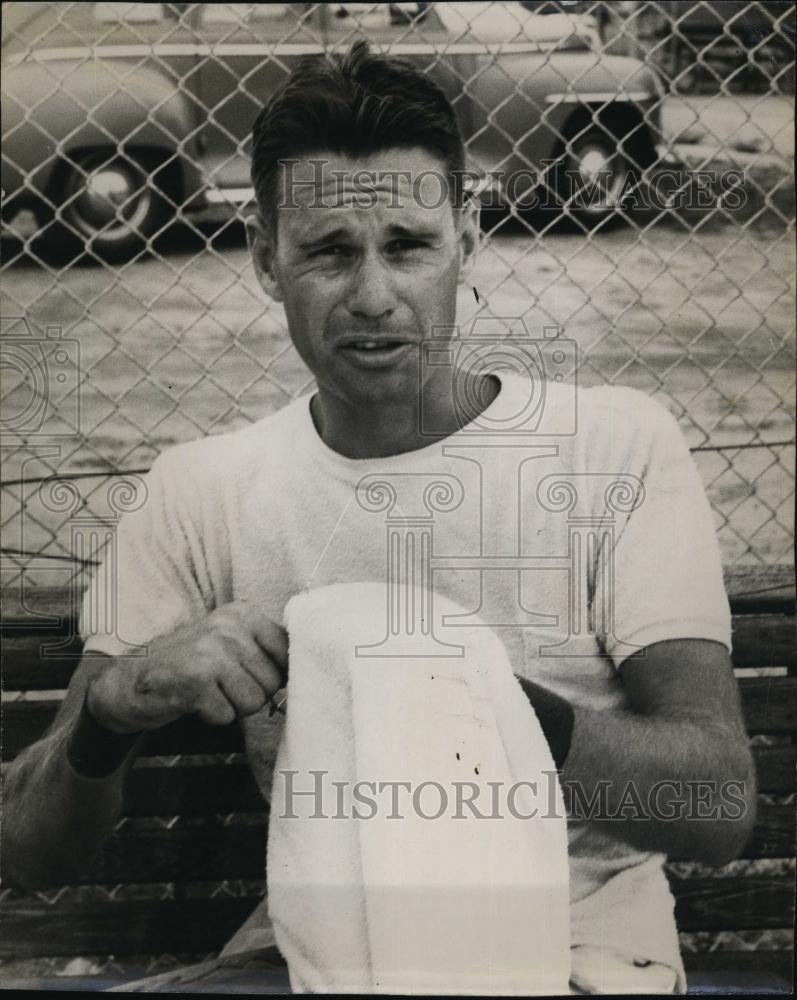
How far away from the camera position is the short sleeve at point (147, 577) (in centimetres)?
330

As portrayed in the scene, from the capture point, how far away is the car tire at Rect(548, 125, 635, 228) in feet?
10.8

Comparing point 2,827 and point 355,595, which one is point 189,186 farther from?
point 2,827

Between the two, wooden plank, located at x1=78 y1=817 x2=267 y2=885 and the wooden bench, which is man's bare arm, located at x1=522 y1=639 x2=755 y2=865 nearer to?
the wooden bench

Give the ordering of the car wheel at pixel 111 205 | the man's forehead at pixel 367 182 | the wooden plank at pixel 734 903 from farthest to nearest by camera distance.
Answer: the wooden plank at pixel 734 903 < the car wheel at pixel 111 205 < the man's forehead at pixel 367 182

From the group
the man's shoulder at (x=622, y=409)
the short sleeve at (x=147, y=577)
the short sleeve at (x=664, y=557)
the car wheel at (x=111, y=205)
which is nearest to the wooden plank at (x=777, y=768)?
the short sleeve at (x=664, y=557)

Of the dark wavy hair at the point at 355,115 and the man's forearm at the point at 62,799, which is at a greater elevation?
the dark wavy hair at the point at 355,115

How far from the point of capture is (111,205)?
3.30m

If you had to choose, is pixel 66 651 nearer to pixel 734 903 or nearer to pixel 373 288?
pixel 373 288

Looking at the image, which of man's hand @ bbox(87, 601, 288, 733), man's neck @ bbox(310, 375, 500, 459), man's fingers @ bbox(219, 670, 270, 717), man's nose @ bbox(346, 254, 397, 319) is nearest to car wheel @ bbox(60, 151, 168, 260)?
man's nose @ bbox(346, 254, 397, 319)

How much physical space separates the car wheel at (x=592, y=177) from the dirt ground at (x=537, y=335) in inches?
2.3

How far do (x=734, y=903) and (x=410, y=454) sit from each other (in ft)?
4.65

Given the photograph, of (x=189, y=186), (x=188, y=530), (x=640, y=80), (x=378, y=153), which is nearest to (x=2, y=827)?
(x=188, y=530)

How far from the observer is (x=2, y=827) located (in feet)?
11.2

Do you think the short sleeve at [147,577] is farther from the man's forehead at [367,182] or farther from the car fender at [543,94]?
the car fender at [543,94]
